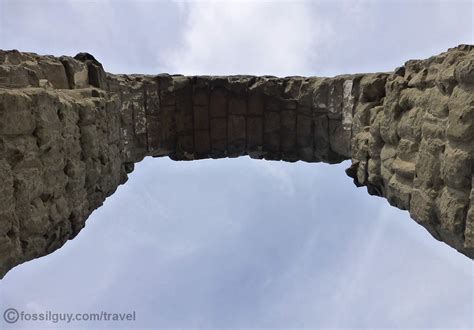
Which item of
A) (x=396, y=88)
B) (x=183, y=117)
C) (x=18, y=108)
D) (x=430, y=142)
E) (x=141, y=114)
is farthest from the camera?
(x=183, y=117)

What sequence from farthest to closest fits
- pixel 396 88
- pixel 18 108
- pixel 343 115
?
pixel 343 115, pixel 396 88, pixel 18 108

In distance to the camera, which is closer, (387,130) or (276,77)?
(387,130)

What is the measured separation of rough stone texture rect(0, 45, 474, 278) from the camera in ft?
11.5

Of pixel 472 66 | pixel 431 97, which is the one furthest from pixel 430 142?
pixel 472 66

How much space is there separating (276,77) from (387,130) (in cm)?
243

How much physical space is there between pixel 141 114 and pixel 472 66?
174 inches

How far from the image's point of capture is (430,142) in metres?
3.98

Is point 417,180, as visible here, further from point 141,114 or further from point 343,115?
point 141,114

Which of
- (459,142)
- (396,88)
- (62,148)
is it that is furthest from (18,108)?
(396,88)

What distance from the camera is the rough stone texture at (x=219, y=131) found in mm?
3508

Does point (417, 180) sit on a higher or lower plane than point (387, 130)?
lower

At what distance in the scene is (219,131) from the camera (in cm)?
723

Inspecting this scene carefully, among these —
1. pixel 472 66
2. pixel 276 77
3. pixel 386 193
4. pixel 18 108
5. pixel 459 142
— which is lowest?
pixel 386 193

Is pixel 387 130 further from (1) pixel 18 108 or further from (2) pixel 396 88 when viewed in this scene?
(1) pixel 18 108
